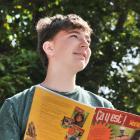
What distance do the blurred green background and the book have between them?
8.70 feet

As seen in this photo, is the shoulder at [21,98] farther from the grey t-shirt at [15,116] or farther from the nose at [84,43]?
the nose at [84,43]

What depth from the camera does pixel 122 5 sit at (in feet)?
20.1

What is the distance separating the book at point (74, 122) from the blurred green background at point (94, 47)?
265 cm

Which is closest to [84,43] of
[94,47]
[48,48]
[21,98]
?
[48,48]

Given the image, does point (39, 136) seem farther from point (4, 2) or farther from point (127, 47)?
point (127, 47)

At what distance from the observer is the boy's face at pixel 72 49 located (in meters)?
2.34

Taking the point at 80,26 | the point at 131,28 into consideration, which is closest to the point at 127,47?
the point at 131,28

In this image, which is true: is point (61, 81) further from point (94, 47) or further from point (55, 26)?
point (94, 47)

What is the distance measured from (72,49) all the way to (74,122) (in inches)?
14.8

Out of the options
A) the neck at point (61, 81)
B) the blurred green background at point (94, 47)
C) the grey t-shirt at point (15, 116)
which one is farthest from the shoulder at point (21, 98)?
the blurred green background at point (94, 47)

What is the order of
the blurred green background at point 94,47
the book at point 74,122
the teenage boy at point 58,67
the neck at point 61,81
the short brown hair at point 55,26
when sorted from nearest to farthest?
the book at point 74,122
the teenage boy at point 58,67
the neck at point 61,81
the short brown hair at point 55,26
the blurred green background at point 94,47

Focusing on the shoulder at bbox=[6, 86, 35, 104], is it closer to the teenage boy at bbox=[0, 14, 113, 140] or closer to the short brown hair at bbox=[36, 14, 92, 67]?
the teenage boy at bbox=[0, 14, 113, 140]

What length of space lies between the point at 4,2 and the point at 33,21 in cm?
41

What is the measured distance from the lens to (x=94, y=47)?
224 inches
